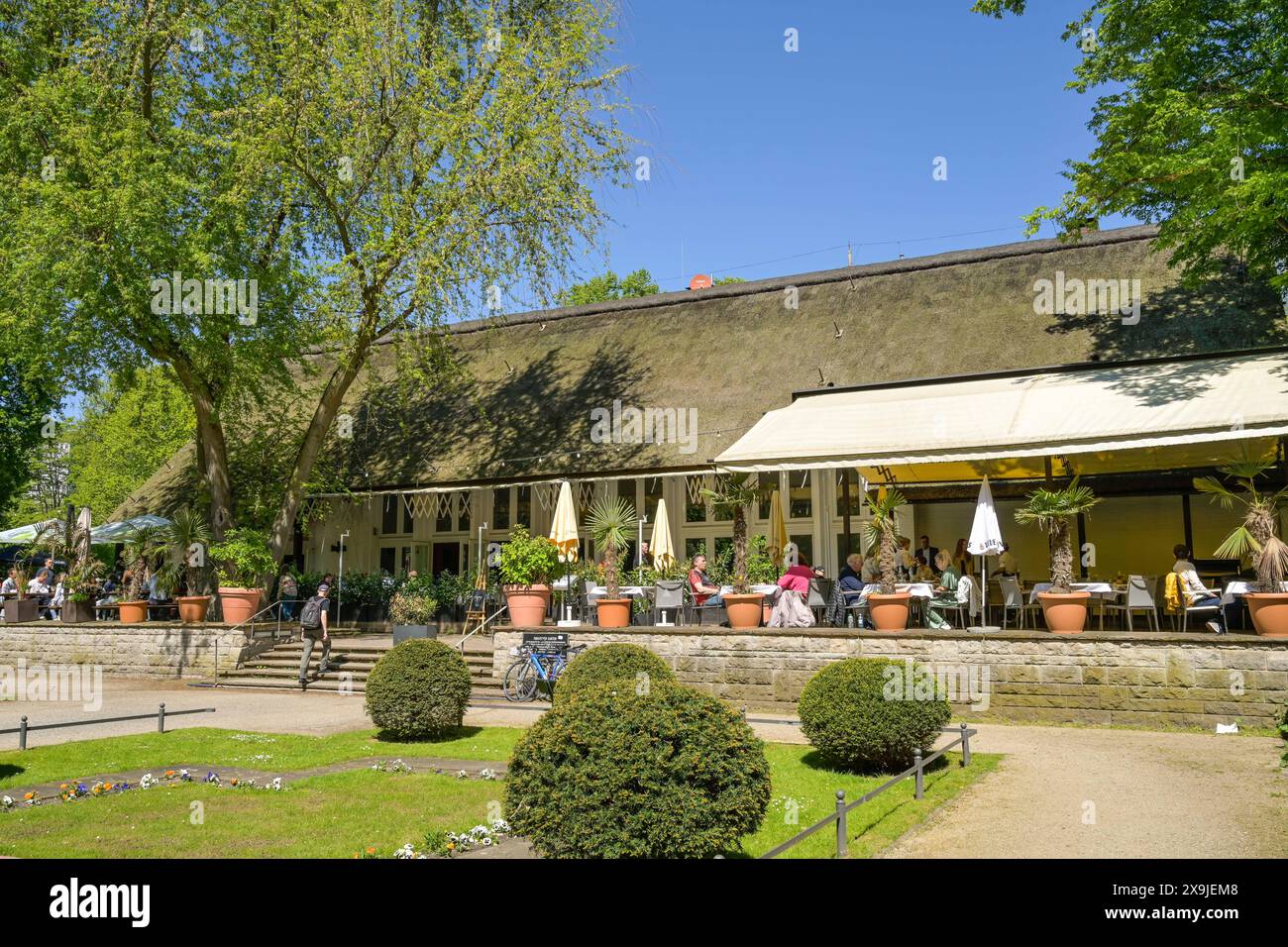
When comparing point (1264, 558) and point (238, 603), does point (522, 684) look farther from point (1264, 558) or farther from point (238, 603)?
point (1264, 558)

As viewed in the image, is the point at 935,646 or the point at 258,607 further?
the point at 258,607

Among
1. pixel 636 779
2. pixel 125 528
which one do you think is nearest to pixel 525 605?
pixel 636 779

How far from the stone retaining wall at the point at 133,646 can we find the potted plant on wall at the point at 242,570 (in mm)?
552

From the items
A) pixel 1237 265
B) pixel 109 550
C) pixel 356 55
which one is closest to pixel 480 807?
pixel 356 55

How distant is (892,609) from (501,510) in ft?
42.8

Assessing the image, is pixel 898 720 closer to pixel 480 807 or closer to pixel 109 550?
pixel 480 807

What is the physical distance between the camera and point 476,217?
20.5 meters

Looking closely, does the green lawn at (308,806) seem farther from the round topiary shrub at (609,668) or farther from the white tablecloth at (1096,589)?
the white tablecloth at (1096,589)

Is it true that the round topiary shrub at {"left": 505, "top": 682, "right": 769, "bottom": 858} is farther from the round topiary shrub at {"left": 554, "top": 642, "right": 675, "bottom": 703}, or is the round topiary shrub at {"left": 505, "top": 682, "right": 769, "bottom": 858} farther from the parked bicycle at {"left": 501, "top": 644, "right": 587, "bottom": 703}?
the parked bicycle at {"left": 501, "top": 644, "right": 587, "bottom": 703}

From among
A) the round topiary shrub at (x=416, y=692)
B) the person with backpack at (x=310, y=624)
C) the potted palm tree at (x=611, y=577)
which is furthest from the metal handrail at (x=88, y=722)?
the potted palm tree at (x=611, y=577)

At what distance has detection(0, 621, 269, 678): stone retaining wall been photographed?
19.8 meters

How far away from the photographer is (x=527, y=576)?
1823 centimetres

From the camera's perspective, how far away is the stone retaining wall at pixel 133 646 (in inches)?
779

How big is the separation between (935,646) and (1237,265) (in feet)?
38.8
